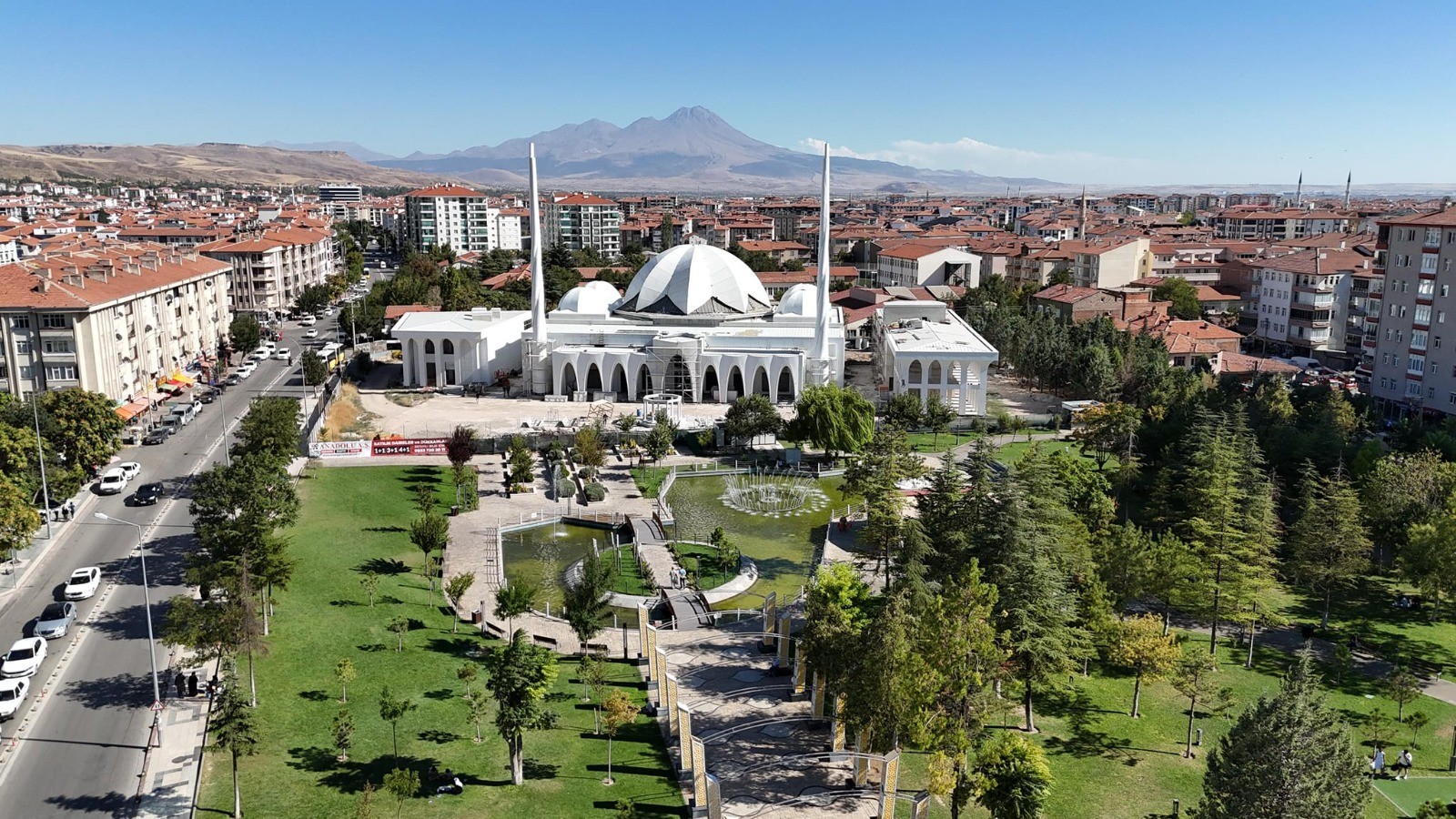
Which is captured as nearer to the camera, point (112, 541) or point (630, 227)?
point (112, 541)

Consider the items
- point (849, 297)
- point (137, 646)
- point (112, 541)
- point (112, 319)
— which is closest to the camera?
point (137, 646)

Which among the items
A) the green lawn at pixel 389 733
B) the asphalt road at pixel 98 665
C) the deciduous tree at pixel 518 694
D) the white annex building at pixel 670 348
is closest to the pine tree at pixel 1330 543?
the green lawn at pixel 389 733

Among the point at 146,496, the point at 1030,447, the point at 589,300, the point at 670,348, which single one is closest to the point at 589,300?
the point at 589,300

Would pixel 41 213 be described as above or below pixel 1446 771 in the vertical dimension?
above

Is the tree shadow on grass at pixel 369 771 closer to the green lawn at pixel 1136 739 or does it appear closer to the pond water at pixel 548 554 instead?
the pond water at pixel 548 554

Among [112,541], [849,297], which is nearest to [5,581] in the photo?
[112,541]

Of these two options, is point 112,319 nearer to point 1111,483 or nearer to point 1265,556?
point 1111,483
